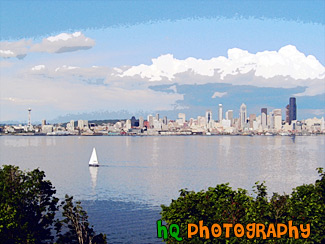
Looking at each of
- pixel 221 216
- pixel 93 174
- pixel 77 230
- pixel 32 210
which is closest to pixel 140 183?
pixel 93 174

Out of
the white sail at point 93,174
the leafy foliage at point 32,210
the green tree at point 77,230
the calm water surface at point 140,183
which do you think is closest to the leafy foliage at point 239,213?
the green tree at point 77,230

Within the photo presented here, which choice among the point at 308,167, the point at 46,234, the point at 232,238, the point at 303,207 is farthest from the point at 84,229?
the point at 308,167

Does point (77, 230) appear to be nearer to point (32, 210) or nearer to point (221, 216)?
point (32, 210)

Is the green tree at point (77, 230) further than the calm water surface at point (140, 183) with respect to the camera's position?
No

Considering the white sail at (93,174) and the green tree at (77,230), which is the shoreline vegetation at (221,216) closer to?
the green tree at (77,230)

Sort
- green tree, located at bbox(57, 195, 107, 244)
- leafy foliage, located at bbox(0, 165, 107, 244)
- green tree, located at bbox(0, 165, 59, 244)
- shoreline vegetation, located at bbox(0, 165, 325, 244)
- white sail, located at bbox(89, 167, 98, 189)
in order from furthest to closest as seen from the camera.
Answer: white sail, located at bbox(89, 167, 98, 189)
green tree, located at bbox(57, 195, 107, 244)
leafy foliage, located at bbox(0, 165, 107, 244)
green tree, located at bbox(0, 165, 59, 244)
shoreline vegetation, located at bbox(0, 165, 325, 244)

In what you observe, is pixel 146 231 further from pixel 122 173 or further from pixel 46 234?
pixel 122 173

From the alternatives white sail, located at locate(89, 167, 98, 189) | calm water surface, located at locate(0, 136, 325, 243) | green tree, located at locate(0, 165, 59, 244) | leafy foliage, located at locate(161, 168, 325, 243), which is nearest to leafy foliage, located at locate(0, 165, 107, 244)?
green tree, located at locate(0, 165, 59, 244)

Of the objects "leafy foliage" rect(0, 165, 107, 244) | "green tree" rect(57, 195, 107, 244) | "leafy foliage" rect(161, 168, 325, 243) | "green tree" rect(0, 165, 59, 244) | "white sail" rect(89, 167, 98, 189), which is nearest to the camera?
"leafy foliage" rect(161, 168, 325, 243)

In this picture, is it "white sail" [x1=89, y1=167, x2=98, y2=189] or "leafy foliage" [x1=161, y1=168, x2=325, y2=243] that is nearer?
"leafy foliage" [x1=161, y1=168, x2=325, y2=243]

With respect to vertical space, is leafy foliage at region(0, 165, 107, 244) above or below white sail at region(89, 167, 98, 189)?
above

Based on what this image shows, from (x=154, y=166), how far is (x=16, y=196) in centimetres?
9208

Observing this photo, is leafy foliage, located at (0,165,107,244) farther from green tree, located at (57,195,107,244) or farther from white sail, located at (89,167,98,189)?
white sail, located at (89,167,98,189)

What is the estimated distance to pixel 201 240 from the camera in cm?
3259
